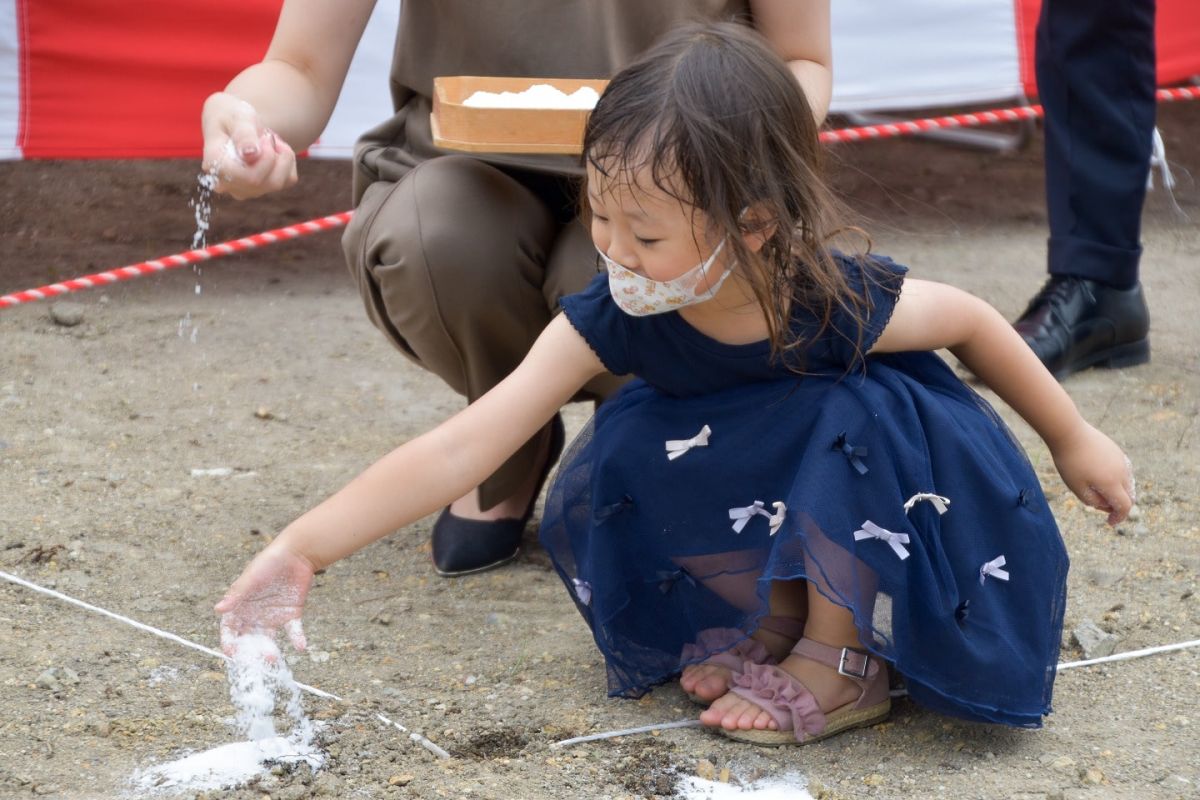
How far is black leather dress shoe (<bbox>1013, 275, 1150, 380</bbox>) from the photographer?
288 centimetres

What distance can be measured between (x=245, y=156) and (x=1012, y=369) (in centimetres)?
85

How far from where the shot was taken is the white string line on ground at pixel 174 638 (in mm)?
1594

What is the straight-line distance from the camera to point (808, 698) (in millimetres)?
1581

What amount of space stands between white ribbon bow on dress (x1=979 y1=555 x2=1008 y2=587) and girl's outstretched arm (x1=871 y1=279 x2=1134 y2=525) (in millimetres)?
161

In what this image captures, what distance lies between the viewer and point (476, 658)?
1.82 m

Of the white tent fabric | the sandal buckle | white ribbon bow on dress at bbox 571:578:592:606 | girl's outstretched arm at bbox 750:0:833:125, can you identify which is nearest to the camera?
the sandal buckle

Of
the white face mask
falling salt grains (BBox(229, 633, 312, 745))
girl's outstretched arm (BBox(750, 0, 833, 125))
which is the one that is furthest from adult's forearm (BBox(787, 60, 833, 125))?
falling salt grains (BBox(229, 633, 312, 745))

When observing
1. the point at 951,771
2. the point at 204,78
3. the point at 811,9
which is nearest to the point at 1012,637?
the point at 951,771

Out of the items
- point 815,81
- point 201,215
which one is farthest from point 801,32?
point 201,215

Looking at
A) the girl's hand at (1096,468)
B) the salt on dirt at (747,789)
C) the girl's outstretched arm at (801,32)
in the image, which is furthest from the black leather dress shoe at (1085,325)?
the salt on dirt at (747,789)

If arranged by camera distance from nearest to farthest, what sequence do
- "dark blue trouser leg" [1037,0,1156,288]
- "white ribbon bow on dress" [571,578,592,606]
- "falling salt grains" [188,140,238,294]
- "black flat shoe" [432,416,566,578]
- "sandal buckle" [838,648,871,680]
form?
1. "sandal buckle" [838,648,871,680]
2. "white ribbon bow on dress" [571,578,592,606]
3. "black flat shoe" [432,416,566,578]
4. "dark blue trouser leg" [1037,0,1156,288]
5. "falling salt grains" [188,140,238,294]

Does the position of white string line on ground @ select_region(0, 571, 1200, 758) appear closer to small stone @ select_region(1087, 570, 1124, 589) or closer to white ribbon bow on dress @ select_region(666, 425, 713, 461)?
small stone @ select_region(1087, 570, 1124, 589)

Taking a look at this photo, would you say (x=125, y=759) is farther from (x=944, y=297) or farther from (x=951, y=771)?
(x=944, y=297)

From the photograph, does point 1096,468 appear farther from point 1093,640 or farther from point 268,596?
point 268,596
